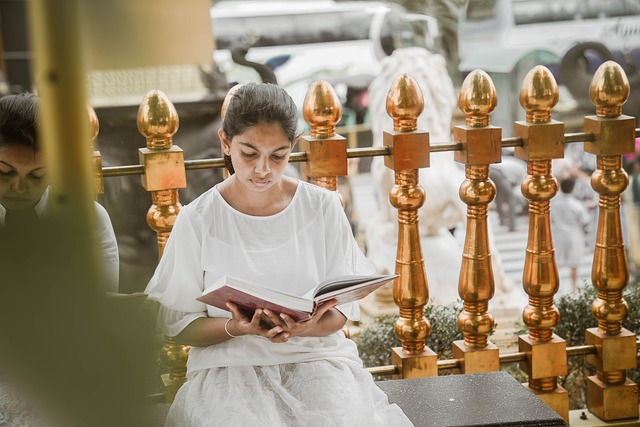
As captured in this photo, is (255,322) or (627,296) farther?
(627,296)

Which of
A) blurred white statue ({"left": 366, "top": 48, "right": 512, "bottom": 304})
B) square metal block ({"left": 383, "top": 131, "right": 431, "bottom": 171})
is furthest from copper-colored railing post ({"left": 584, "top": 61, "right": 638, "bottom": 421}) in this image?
blurred white statue ({"left": 366, "top": 48, "right": 512, "bottom": 304})

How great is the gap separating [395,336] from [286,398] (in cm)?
126

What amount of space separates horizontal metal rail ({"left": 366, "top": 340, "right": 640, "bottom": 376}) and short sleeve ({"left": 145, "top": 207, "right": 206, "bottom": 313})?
70 centimetres

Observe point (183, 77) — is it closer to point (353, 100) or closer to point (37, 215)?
point (37, 215)

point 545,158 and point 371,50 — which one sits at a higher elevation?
point 371,50

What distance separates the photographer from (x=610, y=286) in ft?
8.38

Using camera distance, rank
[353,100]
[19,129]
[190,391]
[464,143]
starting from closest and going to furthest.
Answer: [19,129] → [190,391] → [464,143] → [353,100]

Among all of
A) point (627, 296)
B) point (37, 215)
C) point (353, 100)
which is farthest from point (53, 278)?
point (353, 100)

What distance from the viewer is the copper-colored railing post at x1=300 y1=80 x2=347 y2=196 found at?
2.20m

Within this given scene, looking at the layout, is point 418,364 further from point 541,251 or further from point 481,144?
point 481,144

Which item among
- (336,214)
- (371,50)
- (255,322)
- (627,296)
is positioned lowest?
(627,296)

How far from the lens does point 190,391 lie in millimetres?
1809

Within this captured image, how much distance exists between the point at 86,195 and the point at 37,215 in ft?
0.06

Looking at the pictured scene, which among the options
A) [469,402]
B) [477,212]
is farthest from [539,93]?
[469,402]
